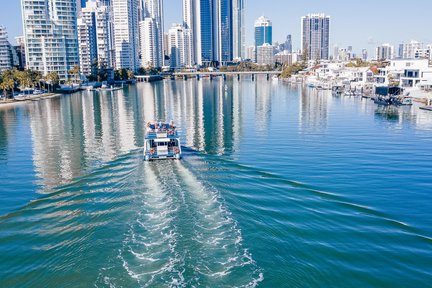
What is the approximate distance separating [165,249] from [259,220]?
221 inches

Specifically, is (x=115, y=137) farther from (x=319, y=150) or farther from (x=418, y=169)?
(x=418, y=169)

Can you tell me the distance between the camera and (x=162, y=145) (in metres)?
33.7

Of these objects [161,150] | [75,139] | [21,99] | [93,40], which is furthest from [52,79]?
[161,150]

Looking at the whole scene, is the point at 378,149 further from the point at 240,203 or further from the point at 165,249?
the point at 165,249

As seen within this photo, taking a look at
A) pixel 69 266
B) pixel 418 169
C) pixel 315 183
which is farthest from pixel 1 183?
pixel 418 169

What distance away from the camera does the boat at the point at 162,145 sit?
3297cm

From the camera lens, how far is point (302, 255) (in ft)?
56.5

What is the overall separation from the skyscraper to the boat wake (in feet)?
412

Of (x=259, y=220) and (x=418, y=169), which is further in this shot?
(x=418, y=169)

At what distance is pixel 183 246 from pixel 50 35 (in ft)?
441

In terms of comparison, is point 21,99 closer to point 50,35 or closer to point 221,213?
point 50,35

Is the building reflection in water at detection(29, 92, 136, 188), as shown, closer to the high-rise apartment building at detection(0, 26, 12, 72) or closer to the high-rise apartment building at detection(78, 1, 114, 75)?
the high-rise apartment building at detection(78, 1, 114, 75)

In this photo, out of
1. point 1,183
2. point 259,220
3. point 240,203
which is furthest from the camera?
point 1,183

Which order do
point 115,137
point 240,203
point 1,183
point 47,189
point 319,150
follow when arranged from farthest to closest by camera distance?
point 115,137 < point 319,150 < point 1,183 < point 47,189 < point 240,203
